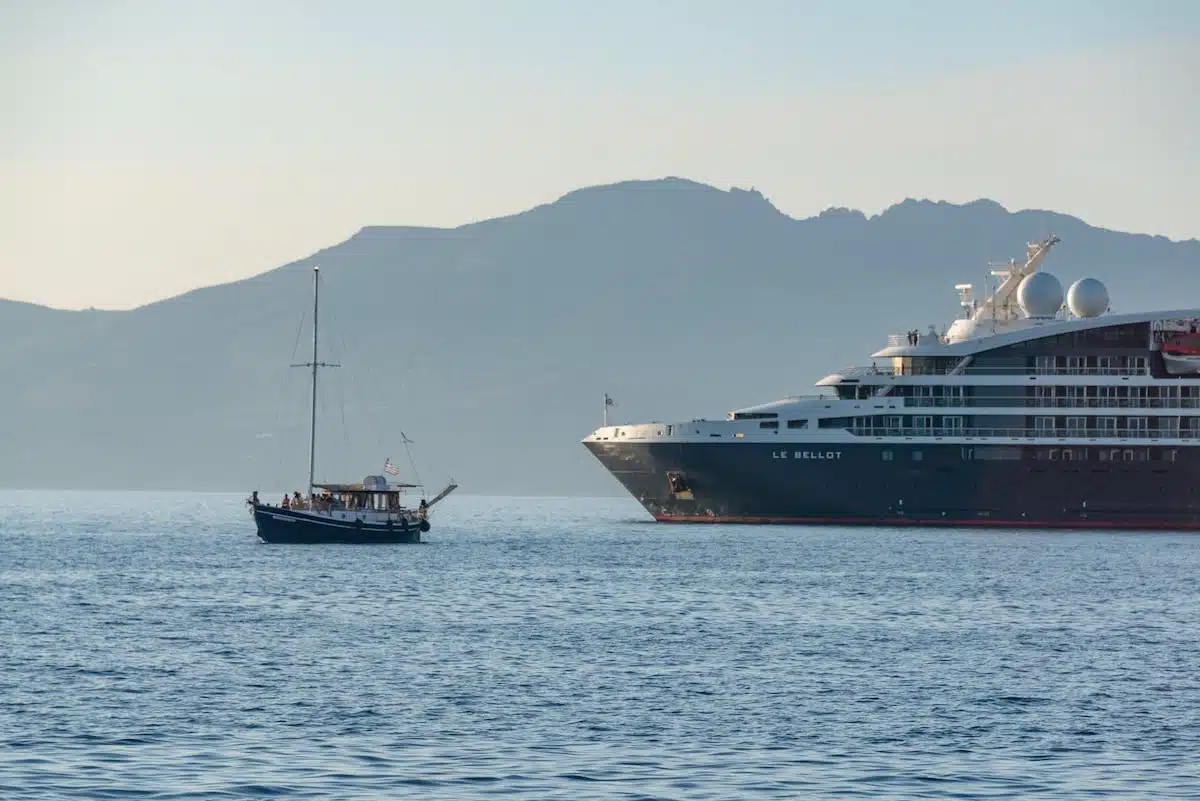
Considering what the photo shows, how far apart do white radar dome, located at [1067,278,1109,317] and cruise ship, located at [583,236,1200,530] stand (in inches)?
273

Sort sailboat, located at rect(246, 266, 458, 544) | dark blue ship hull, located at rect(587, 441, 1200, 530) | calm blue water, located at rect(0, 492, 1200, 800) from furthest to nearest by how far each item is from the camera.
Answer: dark blue ship hull, located at rect(587, 441, 1200, 530), sailboat, located at rect(246, 266, 458, 544), calm blue water, located at rect(0, 492, 1200, 800)

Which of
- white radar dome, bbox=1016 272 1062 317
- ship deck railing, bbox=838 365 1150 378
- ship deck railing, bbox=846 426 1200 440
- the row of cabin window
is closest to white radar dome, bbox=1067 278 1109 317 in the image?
white radar dome, bbox=1016 272 1062 317

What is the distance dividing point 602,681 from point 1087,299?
90.3 metres

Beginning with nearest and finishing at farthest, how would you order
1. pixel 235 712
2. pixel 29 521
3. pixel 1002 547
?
1. pixel 235 712
2. pixel 1002 547
3. pixel 29 521

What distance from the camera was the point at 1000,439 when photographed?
121938mm

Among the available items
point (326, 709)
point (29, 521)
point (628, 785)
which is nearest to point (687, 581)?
point (326, 709)

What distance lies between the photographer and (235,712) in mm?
41438

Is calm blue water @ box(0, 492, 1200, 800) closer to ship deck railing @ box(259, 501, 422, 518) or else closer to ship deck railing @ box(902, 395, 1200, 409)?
ship deck railing @ box(259, 501, 422, 518)

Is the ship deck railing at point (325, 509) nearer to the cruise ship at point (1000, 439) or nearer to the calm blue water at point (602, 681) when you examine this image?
the calm blue water at point (602, 681)

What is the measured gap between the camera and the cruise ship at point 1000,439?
399 feet

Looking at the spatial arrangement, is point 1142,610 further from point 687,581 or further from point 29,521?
point 29,521

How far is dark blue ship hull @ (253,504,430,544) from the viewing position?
339ft

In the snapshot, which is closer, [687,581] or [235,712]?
[235,712]

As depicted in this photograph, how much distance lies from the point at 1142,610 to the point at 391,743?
119ft
